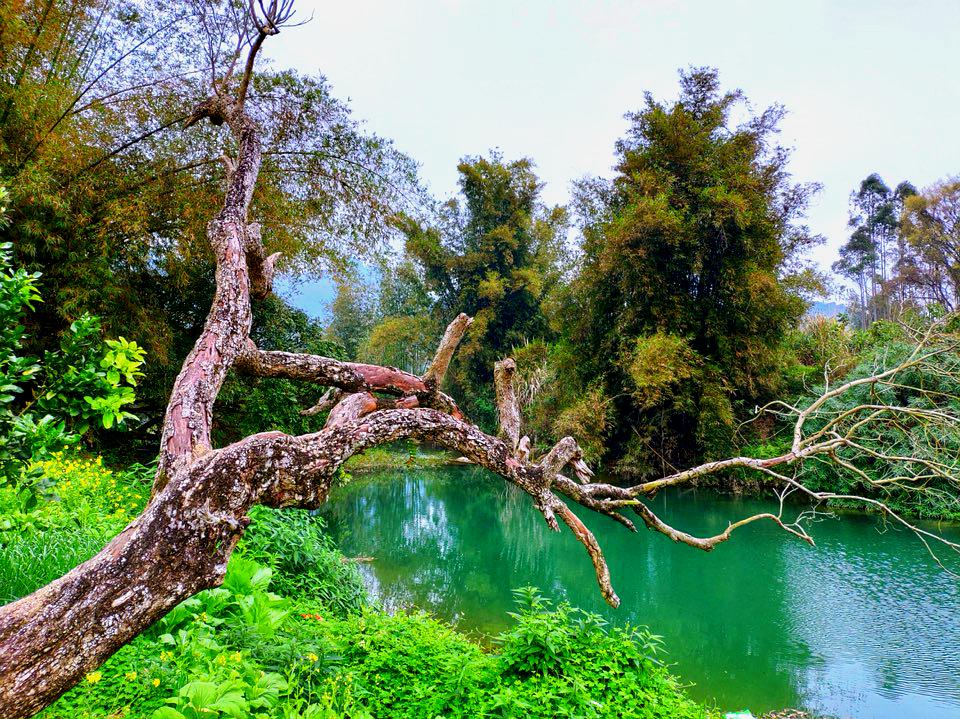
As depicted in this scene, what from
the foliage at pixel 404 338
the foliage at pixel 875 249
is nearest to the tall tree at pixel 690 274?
the foliage at pixel 404 338

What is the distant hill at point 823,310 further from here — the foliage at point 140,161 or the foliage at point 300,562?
the foliage at point 300,562

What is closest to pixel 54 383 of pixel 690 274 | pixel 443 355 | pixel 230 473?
pixel 230 473

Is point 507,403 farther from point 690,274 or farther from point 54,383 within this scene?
point 690,274

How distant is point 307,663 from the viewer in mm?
2477

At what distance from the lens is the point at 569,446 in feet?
7.19

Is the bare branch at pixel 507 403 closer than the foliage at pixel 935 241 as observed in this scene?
Yes

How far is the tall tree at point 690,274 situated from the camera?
34.7 ft

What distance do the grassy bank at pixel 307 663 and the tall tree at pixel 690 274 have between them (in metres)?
7.82

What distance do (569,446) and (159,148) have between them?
645cm

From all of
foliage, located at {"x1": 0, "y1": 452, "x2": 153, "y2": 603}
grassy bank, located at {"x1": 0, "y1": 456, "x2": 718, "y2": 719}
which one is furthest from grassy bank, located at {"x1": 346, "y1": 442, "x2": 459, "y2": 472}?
grassy bank, located at {"x1": 0, "y1": 456, "x2": 718, "y2": 719}

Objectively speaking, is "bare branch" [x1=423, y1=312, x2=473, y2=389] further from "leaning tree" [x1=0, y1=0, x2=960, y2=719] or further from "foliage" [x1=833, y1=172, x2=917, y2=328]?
"foliage" [x1=833, y1=172, x2=917, y2=328]

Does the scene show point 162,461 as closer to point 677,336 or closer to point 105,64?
point 105,64

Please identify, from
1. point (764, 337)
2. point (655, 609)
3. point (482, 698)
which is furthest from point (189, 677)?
point (764, 337)

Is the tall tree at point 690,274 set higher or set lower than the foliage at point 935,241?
lower
